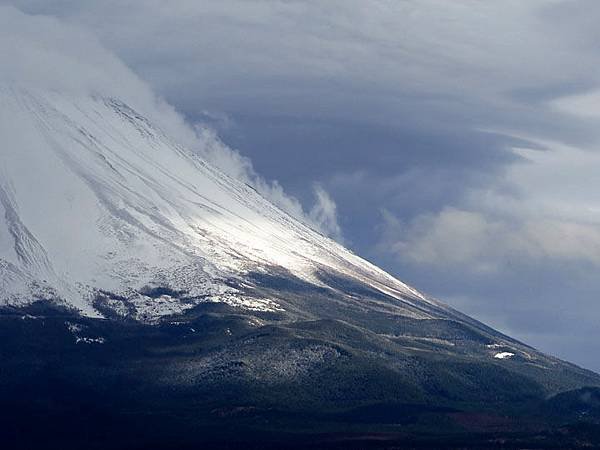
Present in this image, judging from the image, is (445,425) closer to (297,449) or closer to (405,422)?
(405,422)

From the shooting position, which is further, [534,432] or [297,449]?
[534,432]

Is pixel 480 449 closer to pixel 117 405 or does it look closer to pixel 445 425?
pixel 445 425

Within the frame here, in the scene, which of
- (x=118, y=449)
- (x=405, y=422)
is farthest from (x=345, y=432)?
(x=118, y=449)

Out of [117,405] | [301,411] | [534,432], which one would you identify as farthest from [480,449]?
[117,405]

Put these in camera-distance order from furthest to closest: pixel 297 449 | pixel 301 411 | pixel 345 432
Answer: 1. pixel 301 411
2. pixel 345 432
3. pixel 297 449

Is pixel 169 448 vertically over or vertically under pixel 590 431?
under

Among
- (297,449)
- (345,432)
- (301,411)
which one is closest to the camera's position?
(297,449)

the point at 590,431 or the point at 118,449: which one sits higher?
the point at 590,431

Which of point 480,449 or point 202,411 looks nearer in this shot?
point 480,449
